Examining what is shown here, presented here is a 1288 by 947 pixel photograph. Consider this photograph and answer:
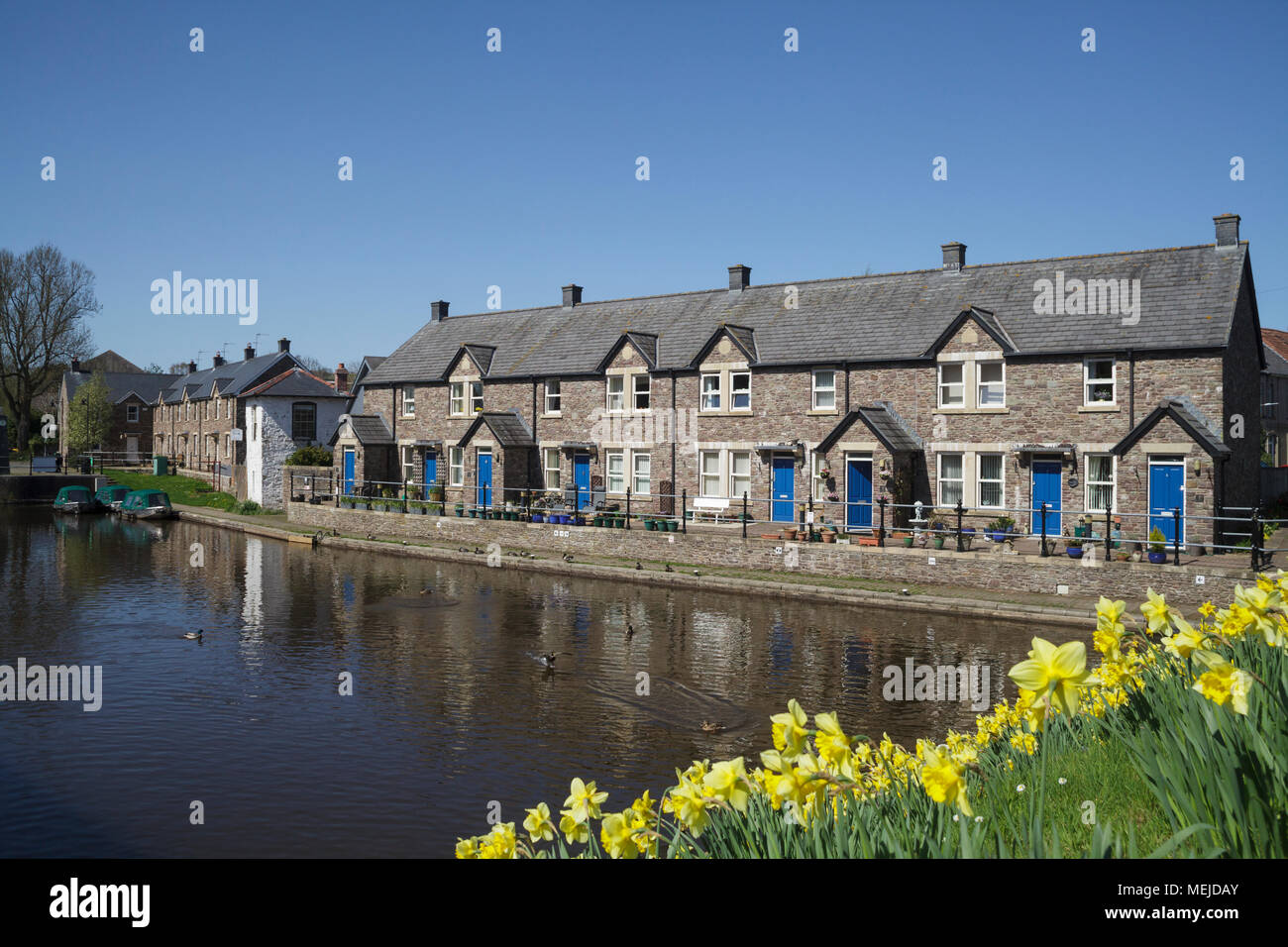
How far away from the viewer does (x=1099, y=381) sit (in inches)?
1124

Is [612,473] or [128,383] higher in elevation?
[128,383]

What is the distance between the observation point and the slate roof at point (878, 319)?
28.3 metres

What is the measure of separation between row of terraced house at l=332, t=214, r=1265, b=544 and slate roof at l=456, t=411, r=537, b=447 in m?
0.09

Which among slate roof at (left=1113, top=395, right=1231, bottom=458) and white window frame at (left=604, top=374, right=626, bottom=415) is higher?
white window frame at (left=604, top=374, right=626, bottom=415)

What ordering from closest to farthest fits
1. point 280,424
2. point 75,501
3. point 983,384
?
1. point 983,384
2. point 75,501
3. point 280,424

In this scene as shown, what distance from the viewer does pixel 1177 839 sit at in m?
3.33

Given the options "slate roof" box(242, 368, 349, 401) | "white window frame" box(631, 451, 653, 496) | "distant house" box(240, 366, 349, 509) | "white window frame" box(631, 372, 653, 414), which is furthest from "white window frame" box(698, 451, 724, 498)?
"slate roof" box(242, 368, 349, 401)

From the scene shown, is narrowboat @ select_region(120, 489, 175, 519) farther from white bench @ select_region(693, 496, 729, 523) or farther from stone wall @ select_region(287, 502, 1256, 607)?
white bench @ select_region(693, 496, 729, 523)

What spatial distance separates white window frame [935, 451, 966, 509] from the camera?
102ft

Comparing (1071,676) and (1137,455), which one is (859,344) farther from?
(1071,676)

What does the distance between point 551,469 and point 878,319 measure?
15.7 meters

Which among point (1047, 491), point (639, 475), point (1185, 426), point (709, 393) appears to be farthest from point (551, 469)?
point (1185, 426)

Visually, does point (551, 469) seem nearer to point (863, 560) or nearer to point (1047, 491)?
point (863, 560)

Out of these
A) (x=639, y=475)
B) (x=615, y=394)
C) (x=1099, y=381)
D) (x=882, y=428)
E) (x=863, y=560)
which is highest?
(x=615, y=394)
